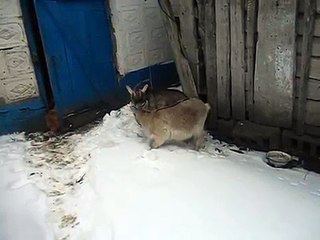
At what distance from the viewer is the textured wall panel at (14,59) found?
3.45 metres

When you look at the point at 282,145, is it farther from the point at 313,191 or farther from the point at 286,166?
the point at 313,191

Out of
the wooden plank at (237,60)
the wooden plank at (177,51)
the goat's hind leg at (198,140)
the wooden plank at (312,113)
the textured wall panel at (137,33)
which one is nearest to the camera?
the wooden plank at (312,113)

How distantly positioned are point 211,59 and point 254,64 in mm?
447

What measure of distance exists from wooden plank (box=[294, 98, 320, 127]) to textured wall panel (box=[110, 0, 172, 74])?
1.97 m

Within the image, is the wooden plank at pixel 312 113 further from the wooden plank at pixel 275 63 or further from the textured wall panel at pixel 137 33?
the textured wall panel at pixel 137 33

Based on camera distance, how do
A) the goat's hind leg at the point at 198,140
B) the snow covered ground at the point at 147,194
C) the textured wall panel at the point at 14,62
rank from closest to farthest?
1. the snow covered ground at the point at 147,194
2. the goat's hind leg at the point at 198,140
3. the textured wall panel at the point at 14,62

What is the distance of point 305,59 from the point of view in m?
2.92

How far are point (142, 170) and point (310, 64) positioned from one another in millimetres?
1578

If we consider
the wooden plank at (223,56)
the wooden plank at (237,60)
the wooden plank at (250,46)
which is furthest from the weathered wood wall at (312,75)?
the wooden plank at (223,56)

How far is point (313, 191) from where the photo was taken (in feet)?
8.59

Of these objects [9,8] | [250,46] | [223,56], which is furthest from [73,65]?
[250,46]

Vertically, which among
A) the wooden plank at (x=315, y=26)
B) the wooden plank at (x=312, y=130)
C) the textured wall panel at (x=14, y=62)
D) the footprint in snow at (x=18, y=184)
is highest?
the wooden plank at (x=315, y=26)

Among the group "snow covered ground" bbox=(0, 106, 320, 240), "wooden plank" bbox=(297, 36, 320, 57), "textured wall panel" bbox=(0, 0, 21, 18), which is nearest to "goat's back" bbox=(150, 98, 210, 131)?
"snow covered ground" bbox=(0, 106, 320, 240)

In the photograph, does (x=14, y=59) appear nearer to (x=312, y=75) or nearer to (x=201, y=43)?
(x=201, y=43)
